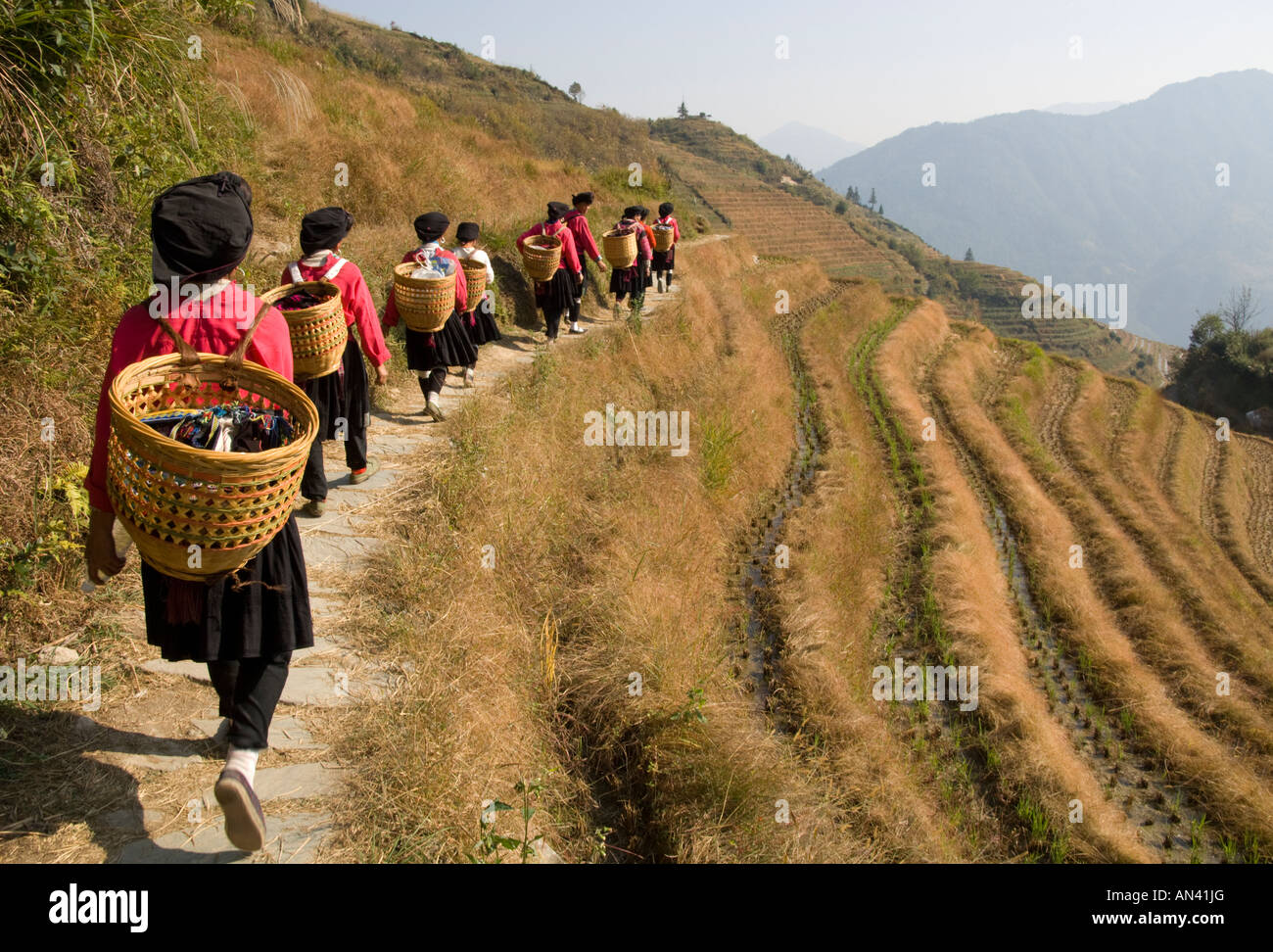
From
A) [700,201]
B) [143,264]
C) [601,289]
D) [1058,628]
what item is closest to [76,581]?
[143,264]

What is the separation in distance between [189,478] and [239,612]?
52 centimetres

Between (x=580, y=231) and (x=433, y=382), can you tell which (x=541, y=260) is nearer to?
Result: (x=580, y=231)

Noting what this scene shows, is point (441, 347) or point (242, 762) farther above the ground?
point (441, 347)

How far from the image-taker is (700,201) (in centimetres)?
4703

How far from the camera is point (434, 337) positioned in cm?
573

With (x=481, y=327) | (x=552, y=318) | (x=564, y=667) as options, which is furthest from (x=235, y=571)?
(x=552, y=318)

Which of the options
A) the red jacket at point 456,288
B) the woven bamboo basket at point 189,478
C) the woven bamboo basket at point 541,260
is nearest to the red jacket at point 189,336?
the woven bamboo basket at point 189,478

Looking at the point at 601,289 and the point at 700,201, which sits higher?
the point at 700,201

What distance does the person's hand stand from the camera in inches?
82.6

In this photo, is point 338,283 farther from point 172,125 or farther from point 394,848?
point 394,848

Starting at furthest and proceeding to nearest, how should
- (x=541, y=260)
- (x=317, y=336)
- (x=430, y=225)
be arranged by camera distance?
1. (x=541, y=260)
2. (x=430, y=225)
3. (x=317, y=336)

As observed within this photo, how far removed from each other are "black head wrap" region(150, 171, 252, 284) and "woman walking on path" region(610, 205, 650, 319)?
8.01 metres

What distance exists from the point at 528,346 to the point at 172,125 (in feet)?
13.6

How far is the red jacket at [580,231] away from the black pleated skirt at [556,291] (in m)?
0.37
